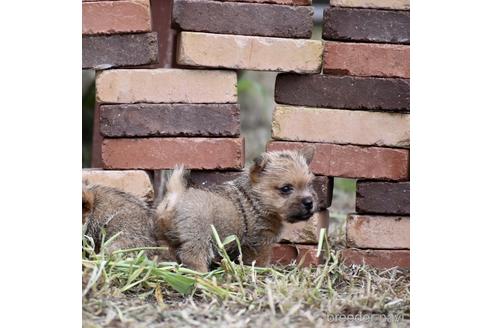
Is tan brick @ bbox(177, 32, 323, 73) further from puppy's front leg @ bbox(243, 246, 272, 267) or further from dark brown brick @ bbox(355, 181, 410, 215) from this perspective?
puppy's front leg @ bbox(243, 246, 272, 267)

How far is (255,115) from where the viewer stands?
10.1 m

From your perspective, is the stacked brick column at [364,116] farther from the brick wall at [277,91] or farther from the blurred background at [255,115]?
the blurred background at [255,115]

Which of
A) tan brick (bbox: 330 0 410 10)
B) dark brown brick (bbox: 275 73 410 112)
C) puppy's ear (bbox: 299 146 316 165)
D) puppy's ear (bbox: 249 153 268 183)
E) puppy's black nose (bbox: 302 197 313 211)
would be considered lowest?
puppy's black nose (bbox: 302 197 313 211)

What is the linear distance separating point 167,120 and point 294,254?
0.97m

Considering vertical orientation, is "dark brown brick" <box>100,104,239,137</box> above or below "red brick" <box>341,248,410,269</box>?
above

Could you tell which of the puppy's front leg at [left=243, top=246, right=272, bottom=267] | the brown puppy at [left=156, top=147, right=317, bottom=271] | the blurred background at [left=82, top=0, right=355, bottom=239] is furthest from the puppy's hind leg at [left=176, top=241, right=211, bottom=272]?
the blurred background at [left=82, top=0, right=355, bottom=239]

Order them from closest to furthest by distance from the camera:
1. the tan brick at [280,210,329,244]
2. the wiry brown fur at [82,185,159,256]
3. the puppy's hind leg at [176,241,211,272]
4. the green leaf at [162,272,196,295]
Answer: the green leaf at [162,272,196,295] → the puppy's hind leg at [176,241,211,272] → the wiry brown fur at [82,185,159,256] → the tan brick at [280,210,329,244]

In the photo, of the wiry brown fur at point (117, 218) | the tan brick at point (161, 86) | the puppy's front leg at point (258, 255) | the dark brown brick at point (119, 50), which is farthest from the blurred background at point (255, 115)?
the dark brown brick at point (119, 50)

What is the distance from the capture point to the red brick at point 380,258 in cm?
477

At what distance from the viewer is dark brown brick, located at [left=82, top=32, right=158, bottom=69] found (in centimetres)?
461

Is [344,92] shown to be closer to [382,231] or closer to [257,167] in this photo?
[257,167]

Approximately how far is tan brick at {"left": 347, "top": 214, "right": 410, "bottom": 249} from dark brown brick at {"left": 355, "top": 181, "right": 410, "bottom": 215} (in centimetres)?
4

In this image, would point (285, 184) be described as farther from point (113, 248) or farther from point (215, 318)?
point (215, 318)

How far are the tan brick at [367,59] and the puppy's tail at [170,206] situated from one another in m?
0.93
